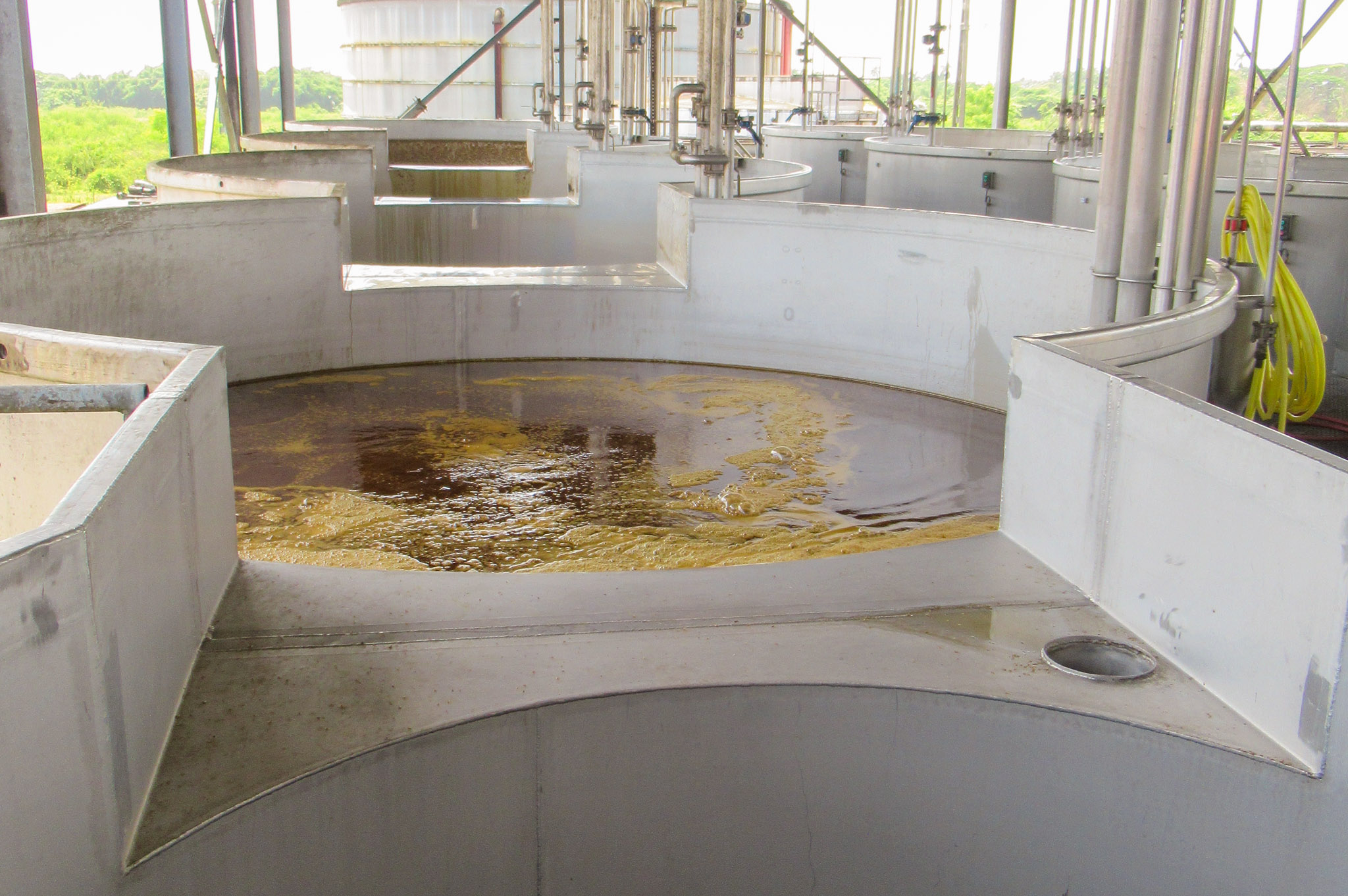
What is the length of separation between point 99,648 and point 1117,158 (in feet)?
13.3

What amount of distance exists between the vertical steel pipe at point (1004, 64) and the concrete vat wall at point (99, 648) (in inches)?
533

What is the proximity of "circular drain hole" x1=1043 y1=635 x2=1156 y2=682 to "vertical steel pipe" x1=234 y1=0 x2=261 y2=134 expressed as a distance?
1277cm

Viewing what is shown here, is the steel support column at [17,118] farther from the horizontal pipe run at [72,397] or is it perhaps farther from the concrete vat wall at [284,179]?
the horizontal pipe run at [72,397]

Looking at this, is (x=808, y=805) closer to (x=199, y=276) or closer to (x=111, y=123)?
(x=199, y=276)

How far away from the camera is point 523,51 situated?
79.0 ft

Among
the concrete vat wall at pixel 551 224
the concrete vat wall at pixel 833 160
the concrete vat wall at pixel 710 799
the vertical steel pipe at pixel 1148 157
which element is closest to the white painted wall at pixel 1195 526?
the concrete vat wall at pixel 710 799

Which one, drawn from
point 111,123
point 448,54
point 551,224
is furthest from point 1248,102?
point 111,123

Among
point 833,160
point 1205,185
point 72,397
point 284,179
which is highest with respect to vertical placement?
point 833,160

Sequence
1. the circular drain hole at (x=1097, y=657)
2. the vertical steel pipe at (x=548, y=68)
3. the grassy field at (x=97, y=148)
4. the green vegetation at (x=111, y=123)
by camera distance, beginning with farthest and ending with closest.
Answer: the green vegetation at (x=111, y=123)
the grassy field at (x=97, y=148)
the vertical steel pipe at (x=548, y=68)
the circular drain hole at (x=1097, y=657)

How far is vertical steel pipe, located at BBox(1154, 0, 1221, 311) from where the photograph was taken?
13.7ft

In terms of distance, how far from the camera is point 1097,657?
2.83 m

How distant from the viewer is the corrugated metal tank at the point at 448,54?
24188 millimetres

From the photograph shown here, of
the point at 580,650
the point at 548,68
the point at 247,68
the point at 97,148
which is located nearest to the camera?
the point at 580,650

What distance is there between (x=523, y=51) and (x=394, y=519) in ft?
69.6
